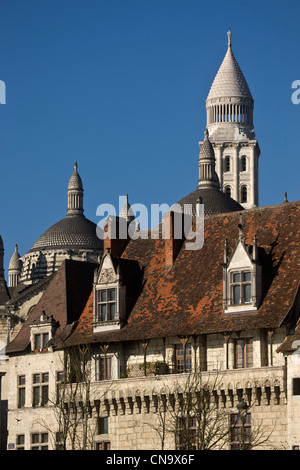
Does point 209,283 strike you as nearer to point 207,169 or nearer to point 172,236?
point 172,236

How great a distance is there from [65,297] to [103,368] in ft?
20.2

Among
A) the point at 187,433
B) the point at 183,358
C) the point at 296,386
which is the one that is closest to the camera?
the point at 187,433

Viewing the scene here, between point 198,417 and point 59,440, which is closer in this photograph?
point 198,417

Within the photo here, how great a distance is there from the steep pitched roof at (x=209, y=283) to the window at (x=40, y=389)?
371 centimetres

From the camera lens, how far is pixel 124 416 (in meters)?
80.9

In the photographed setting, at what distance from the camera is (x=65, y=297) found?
287ft

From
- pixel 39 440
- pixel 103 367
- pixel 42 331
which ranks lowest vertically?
pixel 39 440

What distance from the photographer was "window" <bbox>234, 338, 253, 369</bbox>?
77812 millimetres

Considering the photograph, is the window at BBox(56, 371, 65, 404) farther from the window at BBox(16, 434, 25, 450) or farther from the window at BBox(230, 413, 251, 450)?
the window at BBox(230, 413, 251, 450)

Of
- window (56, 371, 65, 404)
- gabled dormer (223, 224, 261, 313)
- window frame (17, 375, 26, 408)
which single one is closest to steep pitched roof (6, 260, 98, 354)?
window frame (17, 375, 26, 408)

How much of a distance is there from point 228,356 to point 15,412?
1469cm

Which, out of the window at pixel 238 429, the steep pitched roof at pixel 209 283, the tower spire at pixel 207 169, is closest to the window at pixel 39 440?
the steep pitched roof at pixel 209 283

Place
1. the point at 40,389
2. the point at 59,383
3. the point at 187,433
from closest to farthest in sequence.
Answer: the point at 187,433
the point at 59,383
the point at 40,389

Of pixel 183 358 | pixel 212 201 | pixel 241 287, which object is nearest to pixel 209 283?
pixel 241 287
